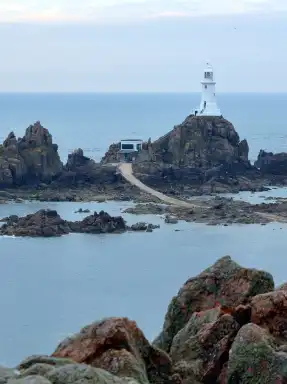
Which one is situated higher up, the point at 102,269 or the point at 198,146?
the point at 198,146

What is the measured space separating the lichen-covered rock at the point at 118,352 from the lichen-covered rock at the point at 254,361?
0.70 m

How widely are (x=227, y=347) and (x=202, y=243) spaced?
4070 cm

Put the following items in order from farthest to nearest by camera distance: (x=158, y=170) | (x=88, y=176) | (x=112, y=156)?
(x=112, y=156), (x=158, y=170), (x=88, y=176)

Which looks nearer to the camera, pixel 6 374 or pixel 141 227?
pixel 6 374

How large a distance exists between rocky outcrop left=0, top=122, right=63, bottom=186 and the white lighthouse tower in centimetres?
1416

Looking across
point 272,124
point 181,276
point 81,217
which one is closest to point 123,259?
point 181,276

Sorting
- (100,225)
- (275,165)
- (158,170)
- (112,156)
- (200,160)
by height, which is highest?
(112,156)

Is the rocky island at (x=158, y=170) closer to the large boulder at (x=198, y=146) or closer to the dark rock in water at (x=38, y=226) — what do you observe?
the large boulder at (x=198, y=146)

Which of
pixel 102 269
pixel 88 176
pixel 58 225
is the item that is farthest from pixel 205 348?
pixel 88 176

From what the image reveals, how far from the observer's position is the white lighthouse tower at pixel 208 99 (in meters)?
82.1

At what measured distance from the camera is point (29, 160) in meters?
72.3

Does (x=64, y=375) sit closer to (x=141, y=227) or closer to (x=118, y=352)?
(x=118, y=352)

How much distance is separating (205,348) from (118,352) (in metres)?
1.73

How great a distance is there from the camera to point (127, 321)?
9906 millimetres
